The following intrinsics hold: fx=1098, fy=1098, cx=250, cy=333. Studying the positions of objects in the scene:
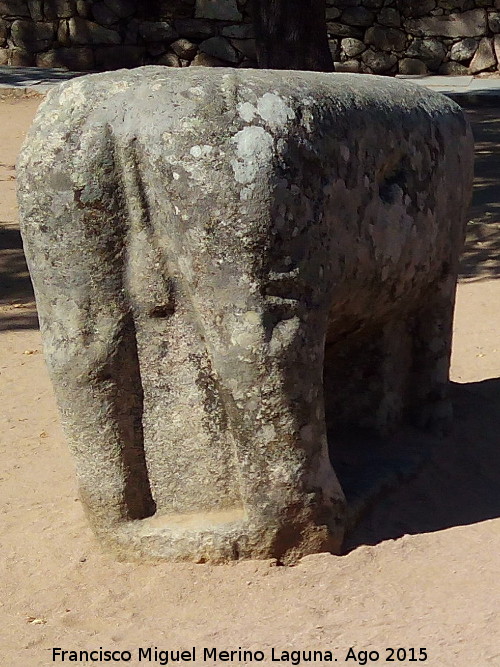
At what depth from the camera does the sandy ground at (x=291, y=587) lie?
2.76m

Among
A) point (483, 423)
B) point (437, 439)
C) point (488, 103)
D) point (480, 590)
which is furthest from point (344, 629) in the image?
point (488, 103)

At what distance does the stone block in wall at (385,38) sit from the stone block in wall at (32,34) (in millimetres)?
4179

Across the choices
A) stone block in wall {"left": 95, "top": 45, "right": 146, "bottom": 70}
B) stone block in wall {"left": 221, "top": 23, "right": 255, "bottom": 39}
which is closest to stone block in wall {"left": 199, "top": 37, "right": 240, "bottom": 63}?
stone block in wall {"left": 221, "top": 23, "right": 255, "bottom": 39}

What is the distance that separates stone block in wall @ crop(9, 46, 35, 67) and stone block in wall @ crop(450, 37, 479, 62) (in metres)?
5.57

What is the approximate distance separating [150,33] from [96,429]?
39.6 feet

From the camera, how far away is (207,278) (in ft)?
9.54

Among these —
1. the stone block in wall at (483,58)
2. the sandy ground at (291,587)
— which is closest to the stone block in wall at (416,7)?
the stone block in wall at (483,58)

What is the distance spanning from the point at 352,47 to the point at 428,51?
3.24 feet

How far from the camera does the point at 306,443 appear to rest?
3049 millimetres

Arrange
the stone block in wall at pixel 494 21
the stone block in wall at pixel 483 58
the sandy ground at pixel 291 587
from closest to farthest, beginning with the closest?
the sandy ground at pixel 291 587
the stone block in wall at pixel 494 21
the stone block in wall at pixel 483 58

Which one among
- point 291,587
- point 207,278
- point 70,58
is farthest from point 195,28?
point 291,587

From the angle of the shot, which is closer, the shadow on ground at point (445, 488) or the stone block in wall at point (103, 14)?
the shadow on ground at point (445, 488)

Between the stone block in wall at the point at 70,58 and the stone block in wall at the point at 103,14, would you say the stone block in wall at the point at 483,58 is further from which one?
the stone block in wall at the point at 70,58

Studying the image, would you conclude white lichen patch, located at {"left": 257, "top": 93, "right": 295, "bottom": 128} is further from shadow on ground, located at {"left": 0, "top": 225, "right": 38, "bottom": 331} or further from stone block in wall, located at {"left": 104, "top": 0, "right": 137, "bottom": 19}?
stone block in wall, located at {"left": 104, "top": 0, "right": 137, "bottom": 19}
